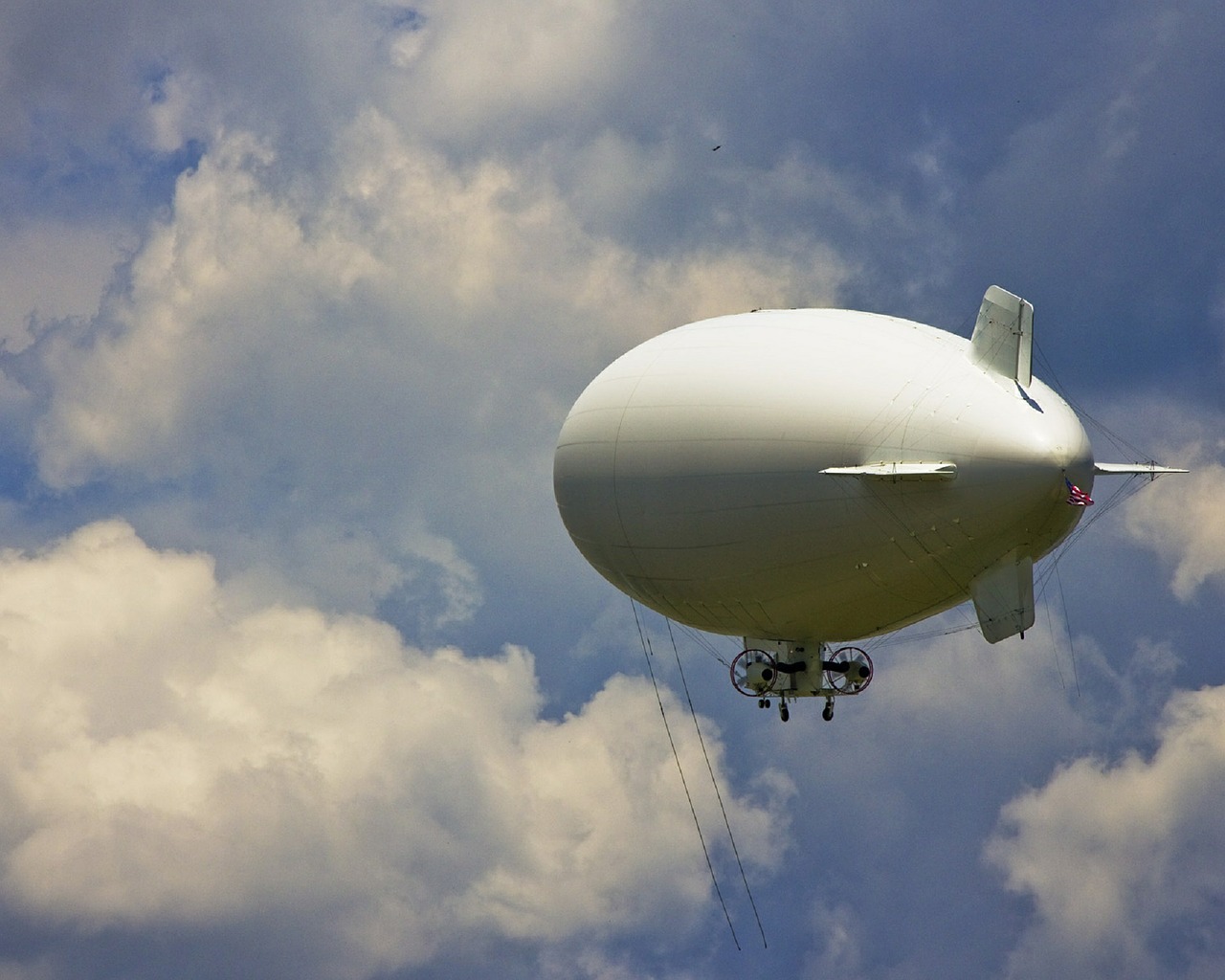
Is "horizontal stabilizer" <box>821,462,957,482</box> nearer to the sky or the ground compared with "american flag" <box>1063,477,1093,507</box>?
nearer to the sky

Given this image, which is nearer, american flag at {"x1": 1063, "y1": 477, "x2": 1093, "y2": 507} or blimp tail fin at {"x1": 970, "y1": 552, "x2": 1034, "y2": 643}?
american flag at {"x1": 1063, "y1": 477, "x2": 1093, "y2": 507}

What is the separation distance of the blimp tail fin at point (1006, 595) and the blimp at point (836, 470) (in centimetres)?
6

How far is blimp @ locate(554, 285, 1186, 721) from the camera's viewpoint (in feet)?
269

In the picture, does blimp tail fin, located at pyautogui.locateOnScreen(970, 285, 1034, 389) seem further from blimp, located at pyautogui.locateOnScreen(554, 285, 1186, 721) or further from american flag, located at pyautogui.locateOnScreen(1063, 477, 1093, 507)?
american flag, located at pyautogui.locateOnScreen(1063, 477, 1093, 507)

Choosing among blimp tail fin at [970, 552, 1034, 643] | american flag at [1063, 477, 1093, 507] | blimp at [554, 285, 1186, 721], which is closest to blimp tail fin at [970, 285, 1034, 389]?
blimp at [554, 285, 1186, 721]

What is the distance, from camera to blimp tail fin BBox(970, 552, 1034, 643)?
8488cm

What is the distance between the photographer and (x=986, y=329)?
281ft

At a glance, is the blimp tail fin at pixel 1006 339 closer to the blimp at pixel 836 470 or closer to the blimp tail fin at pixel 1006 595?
the blimp at pixel 836 470

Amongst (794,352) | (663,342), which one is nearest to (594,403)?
(663,342)

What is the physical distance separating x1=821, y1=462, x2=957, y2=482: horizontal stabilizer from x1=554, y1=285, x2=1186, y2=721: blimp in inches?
2.7

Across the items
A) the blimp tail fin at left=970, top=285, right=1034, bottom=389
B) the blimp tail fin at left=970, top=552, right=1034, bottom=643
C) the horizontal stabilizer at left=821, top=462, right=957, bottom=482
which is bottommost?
the blimp tail fin at left=970, top=552, right=1034, bottom=643

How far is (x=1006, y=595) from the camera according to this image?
85000 mm

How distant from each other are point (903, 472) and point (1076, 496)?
551 cm

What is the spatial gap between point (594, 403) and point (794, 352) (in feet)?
A: 31.4
